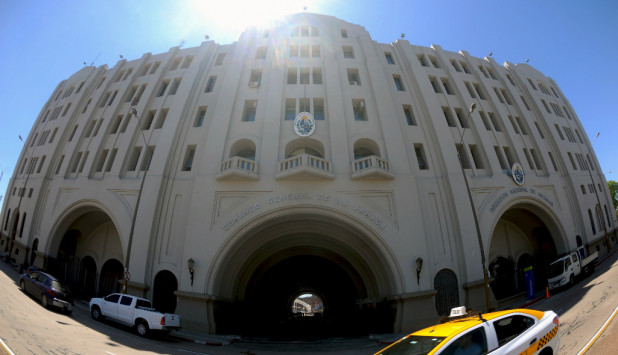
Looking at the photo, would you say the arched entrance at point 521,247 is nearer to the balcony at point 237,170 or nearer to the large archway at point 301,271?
the large archway at point 301,271

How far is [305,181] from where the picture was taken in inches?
762

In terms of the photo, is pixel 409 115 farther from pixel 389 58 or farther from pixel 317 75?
pixel 317 75

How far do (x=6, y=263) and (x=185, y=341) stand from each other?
20.8 meters

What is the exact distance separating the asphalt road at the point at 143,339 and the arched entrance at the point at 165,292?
3.61 metres

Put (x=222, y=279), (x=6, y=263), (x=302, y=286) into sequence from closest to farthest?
(x=222, y=279), (x=6, y=263), (x=302, y=286)

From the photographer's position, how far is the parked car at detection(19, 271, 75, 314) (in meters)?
14.2

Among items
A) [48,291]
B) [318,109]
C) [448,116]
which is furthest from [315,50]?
[48,291]

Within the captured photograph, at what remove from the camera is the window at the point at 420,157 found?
21744mm

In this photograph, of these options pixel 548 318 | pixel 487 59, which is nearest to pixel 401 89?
pixel 487 59

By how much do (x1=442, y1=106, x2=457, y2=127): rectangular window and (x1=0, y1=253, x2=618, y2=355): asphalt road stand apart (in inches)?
530

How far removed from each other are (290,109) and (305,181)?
23.9ft

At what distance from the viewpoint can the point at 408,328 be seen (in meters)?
17.1

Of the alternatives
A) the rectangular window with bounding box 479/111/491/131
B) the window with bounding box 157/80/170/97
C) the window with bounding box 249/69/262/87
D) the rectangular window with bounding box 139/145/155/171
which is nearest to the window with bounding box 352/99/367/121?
the window with bounding box 249/69/262/87

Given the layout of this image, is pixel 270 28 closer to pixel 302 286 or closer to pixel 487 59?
pixel 487 59
